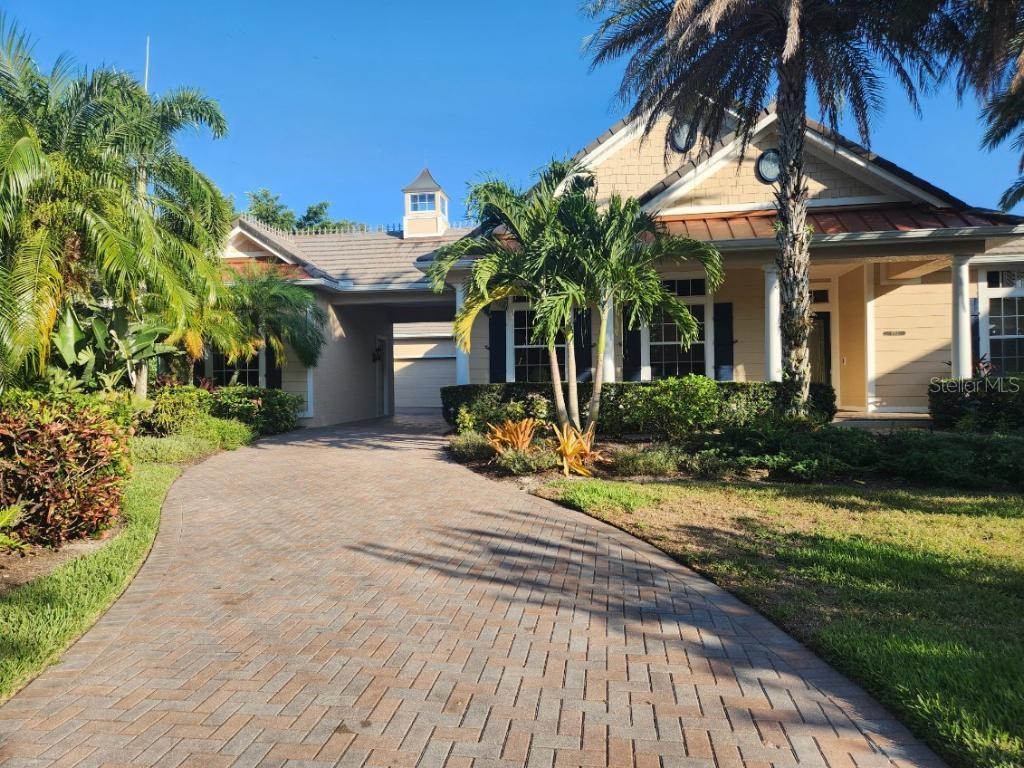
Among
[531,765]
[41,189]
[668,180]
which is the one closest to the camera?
[531,765]

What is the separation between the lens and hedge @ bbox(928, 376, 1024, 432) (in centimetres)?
1136

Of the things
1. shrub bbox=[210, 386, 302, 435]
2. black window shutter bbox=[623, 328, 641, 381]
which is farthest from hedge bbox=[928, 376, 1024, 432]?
shrub bbox=[210, 386, 302, 435]

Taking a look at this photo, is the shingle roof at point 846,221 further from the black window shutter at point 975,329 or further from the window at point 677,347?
the black window shutter at point 975,329

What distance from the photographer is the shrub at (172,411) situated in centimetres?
1221

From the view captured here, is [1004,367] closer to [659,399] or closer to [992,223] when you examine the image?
[992,223]

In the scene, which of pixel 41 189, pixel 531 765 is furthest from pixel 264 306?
pixel 531 765

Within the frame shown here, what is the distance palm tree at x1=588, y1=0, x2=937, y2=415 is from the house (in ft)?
4.01

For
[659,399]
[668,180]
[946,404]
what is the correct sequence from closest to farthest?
[659,399] → [946,404] → [668,180]

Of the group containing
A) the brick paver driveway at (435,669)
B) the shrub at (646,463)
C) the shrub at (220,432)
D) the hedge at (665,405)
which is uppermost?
the hedge at (665,405)

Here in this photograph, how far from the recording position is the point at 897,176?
1282 cm

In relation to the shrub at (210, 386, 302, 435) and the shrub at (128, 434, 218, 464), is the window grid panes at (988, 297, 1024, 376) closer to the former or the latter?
the shrub at (210, 386, 302, 435)

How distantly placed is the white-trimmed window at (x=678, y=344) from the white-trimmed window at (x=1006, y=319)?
6.37 meters

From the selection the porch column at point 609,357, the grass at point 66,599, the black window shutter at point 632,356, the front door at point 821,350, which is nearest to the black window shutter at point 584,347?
the black window shutter at point 632,356

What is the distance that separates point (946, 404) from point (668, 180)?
6770 millimetres
